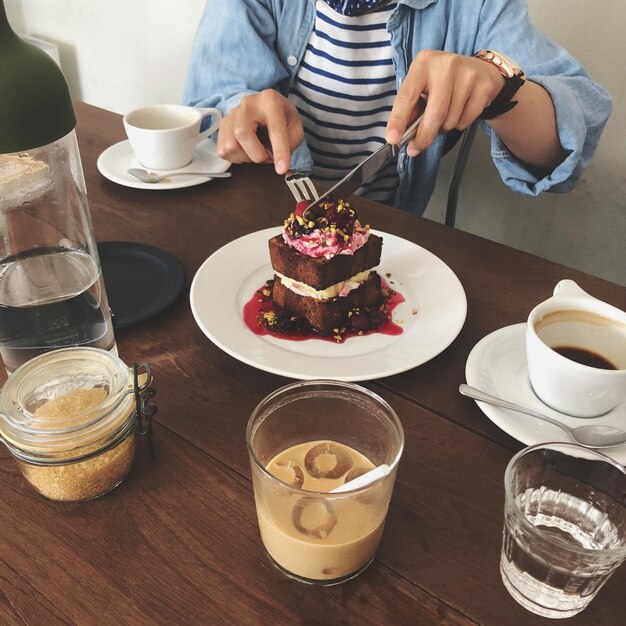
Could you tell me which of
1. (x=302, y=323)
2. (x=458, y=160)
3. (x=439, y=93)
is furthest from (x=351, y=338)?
(x=458, y=160)

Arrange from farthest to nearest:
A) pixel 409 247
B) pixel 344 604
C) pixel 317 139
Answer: pixel 317 139 → pixel 409 247 → pixel 344 604

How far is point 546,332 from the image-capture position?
78 cm

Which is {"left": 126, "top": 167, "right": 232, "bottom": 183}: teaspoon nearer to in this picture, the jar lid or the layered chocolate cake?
the layered chocolate cake

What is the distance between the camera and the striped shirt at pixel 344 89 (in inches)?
57.0

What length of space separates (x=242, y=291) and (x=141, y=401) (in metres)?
0.33

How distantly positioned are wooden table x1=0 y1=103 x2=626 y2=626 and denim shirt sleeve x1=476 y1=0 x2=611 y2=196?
47cm

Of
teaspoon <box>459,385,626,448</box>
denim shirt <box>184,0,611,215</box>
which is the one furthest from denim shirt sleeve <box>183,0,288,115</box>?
teaspoon <box>459,385,626,448</box>

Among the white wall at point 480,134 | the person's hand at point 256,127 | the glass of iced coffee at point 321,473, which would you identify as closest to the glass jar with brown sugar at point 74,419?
the glass of iced coffee at point 321,473

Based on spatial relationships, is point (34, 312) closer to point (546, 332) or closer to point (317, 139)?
point (546, 332)

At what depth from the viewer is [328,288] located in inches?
37.1

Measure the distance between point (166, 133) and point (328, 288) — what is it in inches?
21.4

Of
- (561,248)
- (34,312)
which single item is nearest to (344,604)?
(34,312)

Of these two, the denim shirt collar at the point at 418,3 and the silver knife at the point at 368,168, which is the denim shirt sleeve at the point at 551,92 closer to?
the denim shirt collar at the point at 418,3

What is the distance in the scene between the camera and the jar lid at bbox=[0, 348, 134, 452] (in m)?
0.61
